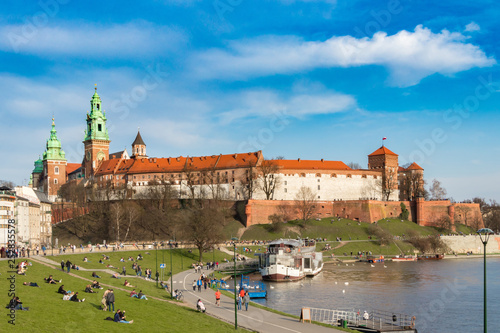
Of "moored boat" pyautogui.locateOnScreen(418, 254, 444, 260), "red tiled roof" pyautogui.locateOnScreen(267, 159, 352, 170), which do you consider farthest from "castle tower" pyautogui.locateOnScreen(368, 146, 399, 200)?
"moored boat" pyautogui.locateOnScreen(418, 254, 444, 260)

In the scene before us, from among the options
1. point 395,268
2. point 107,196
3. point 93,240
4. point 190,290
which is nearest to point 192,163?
point 107,196

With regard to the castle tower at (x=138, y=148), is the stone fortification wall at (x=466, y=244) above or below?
below

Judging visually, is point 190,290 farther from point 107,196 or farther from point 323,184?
point 323,184

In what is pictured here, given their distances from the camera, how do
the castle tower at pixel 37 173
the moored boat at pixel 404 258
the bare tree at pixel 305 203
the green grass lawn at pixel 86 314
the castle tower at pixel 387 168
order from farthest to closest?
1. the castle tower at pixel 37 173
2. the castle tower at pixel 387 168
3. the bare tree at pixel 305 203
4. the moored boat at pixel 404 258
5. the green grass lawn at pixel 86 314

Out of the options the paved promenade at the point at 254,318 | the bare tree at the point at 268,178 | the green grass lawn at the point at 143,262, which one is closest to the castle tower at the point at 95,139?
the bare tree at the point at 268,178

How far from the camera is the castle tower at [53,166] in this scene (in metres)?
151

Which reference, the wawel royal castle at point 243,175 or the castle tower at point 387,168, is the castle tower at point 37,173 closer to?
the wawel royal castle at point 243,175

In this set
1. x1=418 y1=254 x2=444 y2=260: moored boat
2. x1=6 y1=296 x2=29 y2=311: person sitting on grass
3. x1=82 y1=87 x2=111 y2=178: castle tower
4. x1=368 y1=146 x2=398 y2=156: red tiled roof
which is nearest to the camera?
x1=6 y1=296 x2=29 y2=311: person sitting on grass

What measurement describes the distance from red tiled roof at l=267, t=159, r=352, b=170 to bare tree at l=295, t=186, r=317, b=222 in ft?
21.0

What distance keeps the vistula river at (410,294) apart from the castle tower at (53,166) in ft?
326

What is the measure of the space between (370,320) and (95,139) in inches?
4954

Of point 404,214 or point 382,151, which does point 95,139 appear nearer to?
point 382,151

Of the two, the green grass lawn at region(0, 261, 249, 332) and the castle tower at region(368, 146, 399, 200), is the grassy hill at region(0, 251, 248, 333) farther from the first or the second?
the castle tower at region(368, 146, 399, 200)

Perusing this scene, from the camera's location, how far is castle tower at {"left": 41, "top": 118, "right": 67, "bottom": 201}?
150750 millimetres
